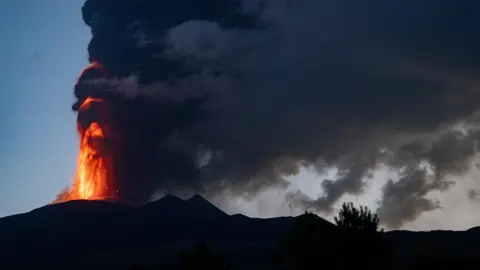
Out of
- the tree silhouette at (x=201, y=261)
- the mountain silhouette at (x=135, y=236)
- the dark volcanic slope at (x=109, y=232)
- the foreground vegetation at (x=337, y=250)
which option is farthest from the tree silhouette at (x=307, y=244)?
the dark volcanic slope at (x=109, y=232)

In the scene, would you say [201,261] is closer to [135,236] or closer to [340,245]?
[340,245]

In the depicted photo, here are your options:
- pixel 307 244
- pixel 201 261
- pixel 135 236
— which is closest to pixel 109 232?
pixel 135 236

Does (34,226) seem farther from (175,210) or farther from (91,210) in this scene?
(175,210)

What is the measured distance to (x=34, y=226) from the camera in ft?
518

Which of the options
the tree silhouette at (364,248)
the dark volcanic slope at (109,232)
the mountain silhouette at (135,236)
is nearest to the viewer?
the tree silhouette at (364,248)

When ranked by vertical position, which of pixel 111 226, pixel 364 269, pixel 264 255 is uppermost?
pixel 111 226

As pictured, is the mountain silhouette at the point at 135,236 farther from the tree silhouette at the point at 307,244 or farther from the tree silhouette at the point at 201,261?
the tree silhouette at the point at 201,261

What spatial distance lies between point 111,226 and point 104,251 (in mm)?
15619

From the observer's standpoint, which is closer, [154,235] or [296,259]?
[296,259]

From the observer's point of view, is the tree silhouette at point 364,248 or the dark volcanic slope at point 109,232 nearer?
the tree silhouette at point 364,248

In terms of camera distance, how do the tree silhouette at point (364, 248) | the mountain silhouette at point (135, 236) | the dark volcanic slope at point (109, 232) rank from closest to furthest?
1. the tree silhouette at point (364, 248)
2. the mountain silhouette at point (135, 236)
3. the dark volcanic slope at point (109, 232)

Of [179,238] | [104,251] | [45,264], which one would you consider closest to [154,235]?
[179,238]

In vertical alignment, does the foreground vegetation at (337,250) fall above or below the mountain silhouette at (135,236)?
below

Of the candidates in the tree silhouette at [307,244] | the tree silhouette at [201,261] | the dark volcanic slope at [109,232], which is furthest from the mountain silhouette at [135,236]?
the tree silhouette at [201,261]
